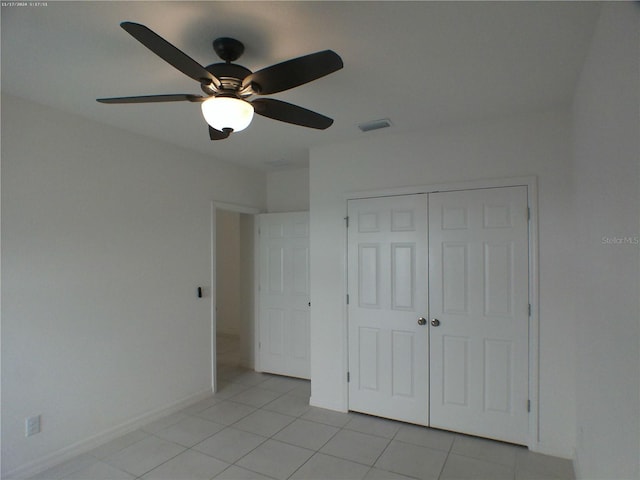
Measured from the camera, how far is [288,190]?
14.9ft

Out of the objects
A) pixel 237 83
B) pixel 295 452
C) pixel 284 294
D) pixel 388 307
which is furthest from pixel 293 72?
pixel 284 294

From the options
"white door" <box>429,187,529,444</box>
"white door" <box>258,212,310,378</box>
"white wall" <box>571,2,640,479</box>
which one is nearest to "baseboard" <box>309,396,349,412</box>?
"white door" <box>258,212,310,378</box>

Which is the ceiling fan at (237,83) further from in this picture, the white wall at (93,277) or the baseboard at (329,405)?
the baseboard at (329,405)

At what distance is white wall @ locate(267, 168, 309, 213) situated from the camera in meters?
4.45

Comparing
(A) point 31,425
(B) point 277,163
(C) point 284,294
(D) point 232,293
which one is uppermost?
(B) point 277,163

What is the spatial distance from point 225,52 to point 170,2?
0.32 meters

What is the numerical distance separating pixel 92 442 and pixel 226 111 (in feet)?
9.19

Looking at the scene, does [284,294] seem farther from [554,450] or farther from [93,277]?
→ [554,450]

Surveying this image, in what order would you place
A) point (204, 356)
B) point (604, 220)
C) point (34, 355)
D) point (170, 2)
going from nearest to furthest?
1. point (170, 2)
2. point (604, 220)
3. point (34, 355)
4. point (204, 356)

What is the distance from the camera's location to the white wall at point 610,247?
1.12 metres

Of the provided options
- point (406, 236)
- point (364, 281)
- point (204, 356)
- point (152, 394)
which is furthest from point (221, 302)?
point (406, 236)

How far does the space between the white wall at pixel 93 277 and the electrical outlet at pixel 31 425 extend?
0.11ft

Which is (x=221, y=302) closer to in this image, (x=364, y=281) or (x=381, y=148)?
(x=364, y=281)

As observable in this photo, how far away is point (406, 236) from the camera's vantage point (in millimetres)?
3107
